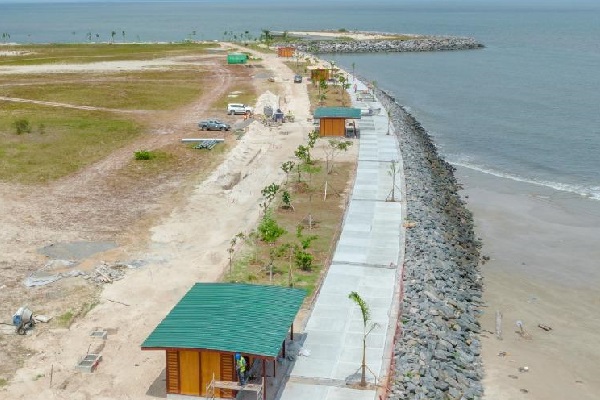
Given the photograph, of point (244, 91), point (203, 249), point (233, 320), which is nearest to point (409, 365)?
point (233, 320)

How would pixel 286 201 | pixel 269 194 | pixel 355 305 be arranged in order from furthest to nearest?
1. pixel 269 194
2. pixel 286 201
3. pixel 355 305

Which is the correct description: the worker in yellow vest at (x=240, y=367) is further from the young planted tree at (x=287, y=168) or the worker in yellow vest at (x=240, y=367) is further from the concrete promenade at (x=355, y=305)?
the young planted tree at (x=287, y=168)

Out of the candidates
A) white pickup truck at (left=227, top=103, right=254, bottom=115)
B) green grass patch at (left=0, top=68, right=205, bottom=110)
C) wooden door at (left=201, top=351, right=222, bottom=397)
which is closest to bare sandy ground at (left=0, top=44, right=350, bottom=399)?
wooden door at (left=201, top=351, right=222, bottom=397)

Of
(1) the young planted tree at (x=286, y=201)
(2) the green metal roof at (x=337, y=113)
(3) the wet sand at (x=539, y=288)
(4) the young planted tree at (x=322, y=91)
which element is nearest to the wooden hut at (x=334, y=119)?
(2) the green metal roof at (x=337, y=113)

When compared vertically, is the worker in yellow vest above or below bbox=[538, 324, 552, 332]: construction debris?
above

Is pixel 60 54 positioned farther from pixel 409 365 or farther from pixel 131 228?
pixel 409 365

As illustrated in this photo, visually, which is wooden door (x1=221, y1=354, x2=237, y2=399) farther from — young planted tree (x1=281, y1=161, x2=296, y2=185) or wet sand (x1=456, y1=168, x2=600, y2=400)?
young planted tree (x1=281, y1=161, x2=296, y2=185)

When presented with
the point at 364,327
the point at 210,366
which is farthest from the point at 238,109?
the point at 210,366

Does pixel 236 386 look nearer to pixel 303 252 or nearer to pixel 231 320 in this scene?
pixel 231 320
